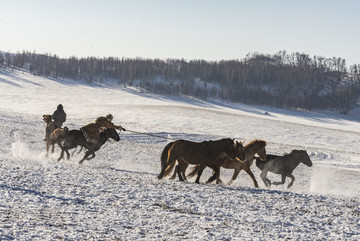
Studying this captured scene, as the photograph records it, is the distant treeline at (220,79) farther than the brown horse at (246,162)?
Yes

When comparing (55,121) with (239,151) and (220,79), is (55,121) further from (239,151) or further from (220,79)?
→ (220,79)

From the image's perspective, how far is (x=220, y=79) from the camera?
487ft

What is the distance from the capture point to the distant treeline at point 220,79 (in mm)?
112875

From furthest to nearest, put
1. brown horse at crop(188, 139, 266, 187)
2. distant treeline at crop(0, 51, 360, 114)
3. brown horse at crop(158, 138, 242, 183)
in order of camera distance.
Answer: distant treeline at crop(0, 51, 360, 114), brown horse at crop(188, 139, 266, 187), brown horse at crop(158, 138, 242, 183)

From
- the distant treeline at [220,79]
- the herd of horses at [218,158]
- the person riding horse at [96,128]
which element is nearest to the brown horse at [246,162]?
the herd of horses at [218,158]

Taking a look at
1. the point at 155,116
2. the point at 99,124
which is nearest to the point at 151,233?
the point at 99,124

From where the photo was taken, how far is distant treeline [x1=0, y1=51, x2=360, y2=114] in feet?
370

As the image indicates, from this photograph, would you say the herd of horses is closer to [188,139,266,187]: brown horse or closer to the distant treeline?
[188,139,266,187]: brown horse

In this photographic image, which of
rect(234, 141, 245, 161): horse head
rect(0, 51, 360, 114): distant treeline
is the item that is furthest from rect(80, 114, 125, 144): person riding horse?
rect(0, 51, 360, 114): distant treeline

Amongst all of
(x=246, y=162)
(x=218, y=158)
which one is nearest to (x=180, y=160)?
(x=218, y=158)

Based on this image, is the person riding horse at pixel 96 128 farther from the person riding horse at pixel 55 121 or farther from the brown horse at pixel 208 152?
the brown horse at pixel 208 152

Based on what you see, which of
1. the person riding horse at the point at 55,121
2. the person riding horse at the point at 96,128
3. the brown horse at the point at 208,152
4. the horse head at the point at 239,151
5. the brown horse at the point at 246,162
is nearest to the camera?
the brown horse at the point at 208,152

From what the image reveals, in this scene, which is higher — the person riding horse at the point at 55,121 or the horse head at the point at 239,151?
the horse head at the point at 239,151

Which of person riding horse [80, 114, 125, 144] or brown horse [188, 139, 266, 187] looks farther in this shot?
person riding horse [80, 114, 125, 144]
